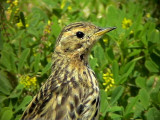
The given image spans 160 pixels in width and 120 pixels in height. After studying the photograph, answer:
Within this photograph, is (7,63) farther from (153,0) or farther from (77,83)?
Answer: (153,0)

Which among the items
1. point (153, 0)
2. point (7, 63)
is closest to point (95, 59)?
point (7, 63)

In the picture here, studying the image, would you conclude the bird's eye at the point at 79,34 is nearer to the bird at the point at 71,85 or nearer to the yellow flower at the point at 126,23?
the bird at the point at 71,85

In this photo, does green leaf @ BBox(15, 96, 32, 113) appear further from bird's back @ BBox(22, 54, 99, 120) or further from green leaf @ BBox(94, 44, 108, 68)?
green leaf @ BBox(94, 44, 108, 68)

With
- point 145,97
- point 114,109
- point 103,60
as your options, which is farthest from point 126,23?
point 114,109

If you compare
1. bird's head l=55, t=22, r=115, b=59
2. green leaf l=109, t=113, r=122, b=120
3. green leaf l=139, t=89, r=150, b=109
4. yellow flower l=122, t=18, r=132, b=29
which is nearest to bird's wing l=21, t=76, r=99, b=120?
bird's head l=55, t=22, r=115, b=59

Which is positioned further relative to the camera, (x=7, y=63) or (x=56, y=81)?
(x=7, y=63)

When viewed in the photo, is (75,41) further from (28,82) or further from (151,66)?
(151,66)
